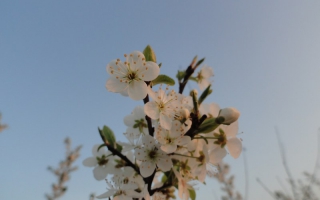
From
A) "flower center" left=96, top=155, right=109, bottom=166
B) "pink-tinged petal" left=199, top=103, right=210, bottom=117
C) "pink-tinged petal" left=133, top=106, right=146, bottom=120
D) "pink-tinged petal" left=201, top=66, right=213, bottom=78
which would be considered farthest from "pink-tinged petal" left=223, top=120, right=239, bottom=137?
"flower center" left=96, top=155, right=109, bottom=166

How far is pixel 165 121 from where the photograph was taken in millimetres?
1279

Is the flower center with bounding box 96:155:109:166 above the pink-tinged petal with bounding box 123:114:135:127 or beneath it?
beneath

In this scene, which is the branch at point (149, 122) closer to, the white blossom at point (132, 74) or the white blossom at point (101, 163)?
the white blossom at point (132, 74)

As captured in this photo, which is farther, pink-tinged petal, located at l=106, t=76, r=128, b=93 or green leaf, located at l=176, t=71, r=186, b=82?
green leaf, located at l=176, t=71, r=186, b=82

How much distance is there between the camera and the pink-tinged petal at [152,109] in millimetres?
1305

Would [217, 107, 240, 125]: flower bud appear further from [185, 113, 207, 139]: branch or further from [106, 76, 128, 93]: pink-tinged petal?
[106, 76, 128, 93]: pink-tinged petal

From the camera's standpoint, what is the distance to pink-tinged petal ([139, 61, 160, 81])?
1.33m

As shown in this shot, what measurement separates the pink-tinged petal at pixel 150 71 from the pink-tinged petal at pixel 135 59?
1.5 inches

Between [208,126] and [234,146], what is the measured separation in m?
0.24

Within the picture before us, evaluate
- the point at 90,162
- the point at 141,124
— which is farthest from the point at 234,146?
the point at 90,162

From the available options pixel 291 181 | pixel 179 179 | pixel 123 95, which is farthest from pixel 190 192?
pixel 291 181

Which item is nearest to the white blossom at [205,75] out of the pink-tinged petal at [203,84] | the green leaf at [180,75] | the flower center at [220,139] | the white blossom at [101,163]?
the pink-tinged petal at [203,84]

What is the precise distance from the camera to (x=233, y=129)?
1456mm

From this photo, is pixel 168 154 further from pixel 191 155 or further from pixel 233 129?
pixel 233 129
